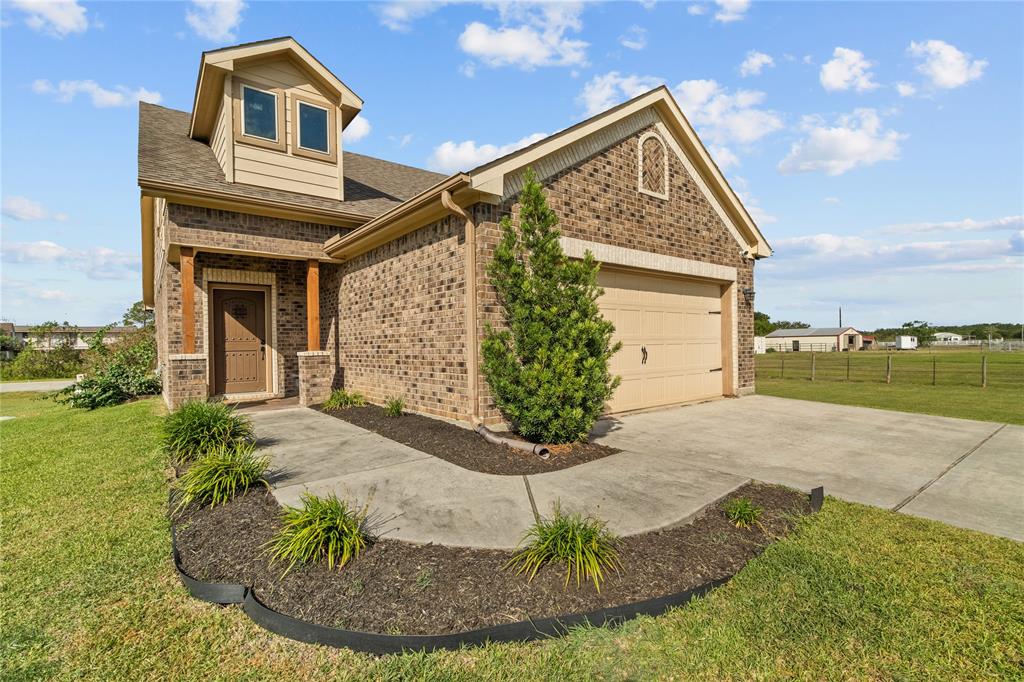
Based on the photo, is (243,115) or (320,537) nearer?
(320,537)

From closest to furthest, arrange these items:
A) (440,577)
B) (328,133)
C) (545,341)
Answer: (440,577), (545,341), (328,133)

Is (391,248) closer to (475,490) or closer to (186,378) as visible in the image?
(186,378)

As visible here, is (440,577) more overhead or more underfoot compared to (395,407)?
more underfoot

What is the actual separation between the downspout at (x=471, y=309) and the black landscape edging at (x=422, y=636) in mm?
3844

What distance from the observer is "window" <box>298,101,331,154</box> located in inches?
400

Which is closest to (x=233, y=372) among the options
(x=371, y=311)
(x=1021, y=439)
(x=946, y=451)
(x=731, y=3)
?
(x=371, y=311)

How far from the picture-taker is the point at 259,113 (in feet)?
31.6

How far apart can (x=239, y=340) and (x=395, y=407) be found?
16.9ft

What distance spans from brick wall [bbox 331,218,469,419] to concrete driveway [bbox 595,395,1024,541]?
2.47 metres

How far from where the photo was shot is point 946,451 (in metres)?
5.90

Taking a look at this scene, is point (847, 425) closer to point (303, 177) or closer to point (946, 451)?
point (946, 451)

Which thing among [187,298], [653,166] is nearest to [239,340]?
[187,298]

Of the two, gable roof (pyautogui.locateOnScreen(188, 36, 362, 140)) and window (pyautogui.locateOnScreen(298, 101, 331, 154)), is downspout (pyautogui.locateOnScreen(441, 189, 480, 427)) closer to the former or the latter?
window (pyautogui.locateOnScreen(298, 101, 331, 154))

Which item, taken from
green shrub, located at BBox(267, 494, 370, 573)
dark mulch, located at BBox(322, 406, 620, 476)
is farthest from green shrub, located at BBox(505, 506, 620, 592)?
dark mulch, located at BBox(322, 406, 620, 476)
